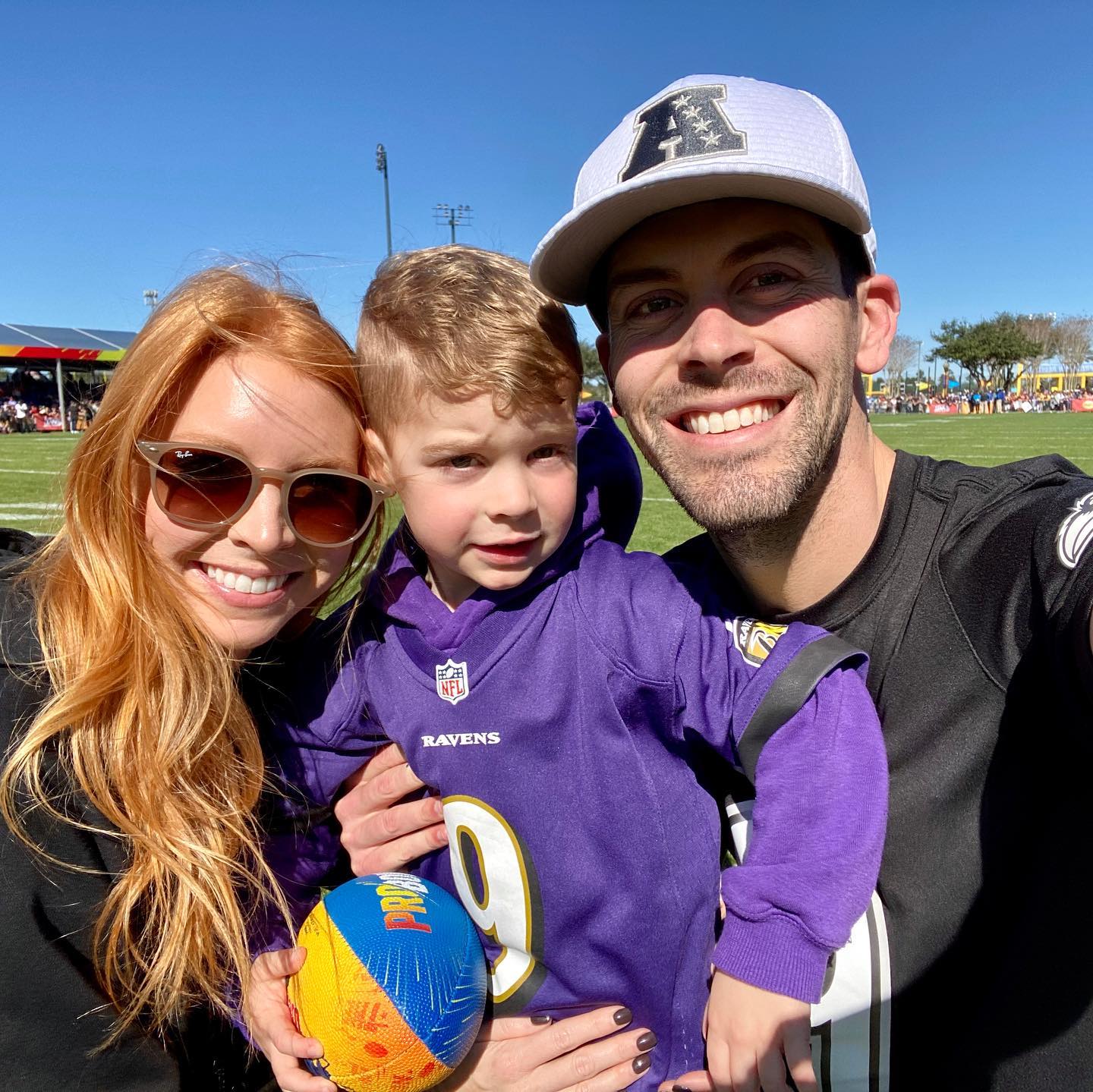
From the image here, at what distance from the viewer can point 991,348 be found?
71000 millimetres

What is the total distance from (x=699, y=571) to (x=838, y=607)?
486 millimetres

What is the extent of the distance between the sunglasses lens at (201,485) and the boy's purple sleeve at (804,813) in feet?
4.25

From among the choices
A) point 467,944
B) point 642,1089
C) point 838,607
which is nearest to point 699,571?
point 838,607

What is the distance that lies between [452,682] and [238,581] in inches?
24.0

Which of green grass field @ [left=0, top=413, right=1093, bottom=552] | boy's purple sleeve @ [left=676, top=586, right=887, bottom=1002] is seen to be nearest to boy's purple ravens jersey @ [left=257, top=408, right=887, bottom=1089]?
boy's purple sleeve @ [left=676, top=586, right=887, bottom=1002]

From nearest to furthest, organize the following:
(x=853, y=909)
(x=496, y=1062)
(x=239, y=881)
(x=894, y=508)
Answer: (x=853, y=909)
(x=894, y=508)
(x=496, y=1062)
(x=239, y=881)

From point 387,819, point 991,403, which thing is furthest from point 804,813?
point 991,403

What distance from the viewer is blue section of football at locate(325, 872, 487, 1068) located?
2152mm

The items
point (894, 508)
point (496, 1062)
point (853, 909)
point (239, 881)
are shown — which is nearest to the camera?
point (853, 909)

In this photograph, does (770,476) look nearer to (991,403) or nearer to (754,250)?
(754,250)

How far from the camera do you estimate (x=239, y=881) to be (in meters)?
2.43

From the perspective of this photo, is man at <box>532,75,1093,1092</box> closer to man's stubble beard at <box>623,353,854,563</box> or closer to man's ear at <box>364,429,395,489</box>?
man's stubble beard at <box>623,353,854,563</box>

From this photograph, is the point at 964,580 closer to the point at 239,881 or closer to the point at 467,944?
the point at 467,944

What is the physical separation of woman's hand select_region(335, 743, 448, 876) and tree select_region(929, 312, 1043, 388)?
78.9 meters
